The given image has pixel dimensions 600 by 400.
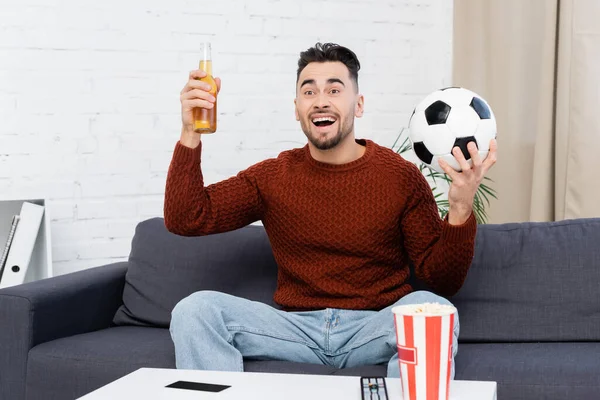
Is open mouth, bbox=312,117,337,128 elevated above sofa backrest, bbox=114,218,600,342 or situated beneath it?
elevated above

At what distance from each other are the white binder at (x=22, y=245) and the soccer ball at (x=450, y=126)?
1.62m

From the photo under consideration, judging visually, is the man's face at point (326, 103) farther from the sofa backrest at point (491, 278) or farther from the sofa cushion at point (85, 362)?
the sofa cushion at point (85, 362)

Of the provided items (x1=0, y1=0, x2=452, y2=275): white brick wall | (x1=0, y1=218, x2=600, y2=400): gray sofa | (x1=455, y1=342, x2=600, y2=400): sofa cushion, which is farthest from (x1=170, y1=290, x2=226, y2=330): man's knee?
(x1=0, y1=0, x2=452, y2=275): white brick wall

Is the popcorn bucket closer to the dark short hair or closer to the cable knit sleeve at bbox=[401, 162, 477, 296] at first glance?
the cable knit sleeve at bbox=[401, 162, 477, 296]

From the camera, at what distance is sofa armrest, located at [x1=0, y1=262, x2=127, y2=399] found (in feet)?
7.28

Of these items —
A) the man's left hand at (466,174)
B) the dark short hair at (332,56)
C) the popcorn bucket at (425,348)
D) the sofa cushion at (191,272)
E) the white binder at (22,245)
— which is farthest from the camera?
the white binder at (22,245)

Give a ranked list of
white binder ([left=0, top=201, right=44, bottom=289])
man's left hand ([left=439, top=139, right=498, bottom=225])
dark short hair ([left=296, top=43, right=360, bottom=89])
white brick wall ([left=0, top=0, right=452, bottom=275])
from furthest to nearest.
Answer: white brick wall ([left=0, top=0, right=452, bottom=275]), white binder ([left=0, top=201, right=44, bottom=289]), dark short hair ([left=296, top=43, right=360, bottom=89]), man's left hand ([left=439, top=139, right=498, bottom=225])

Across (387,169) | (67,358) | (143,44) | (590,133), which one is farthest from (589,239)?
(143,44)

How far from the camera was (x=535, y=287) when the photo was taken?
7.48 ft

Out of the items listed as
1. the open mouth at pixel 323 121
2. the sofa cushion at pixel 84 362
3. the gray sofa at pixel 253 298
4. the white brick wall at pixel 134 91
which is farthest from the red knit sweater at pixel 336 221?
the white brick wall at pixel 134 91

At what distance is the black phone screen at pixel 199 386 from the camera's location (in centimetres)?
142

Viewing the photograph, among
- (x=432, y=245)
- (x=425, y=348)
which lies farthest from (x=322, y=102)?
(x=425, y=348)

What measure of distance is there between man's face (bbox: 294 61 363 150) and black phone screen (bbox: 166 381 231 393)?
84cm

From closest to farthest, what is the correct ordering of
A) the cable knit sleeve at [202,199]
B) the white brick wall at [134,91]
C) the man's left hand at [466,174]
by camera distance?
the man's left hand at [466,174] → the cable knit sleeve at [202,199] → the white brick wall at [134,91]
